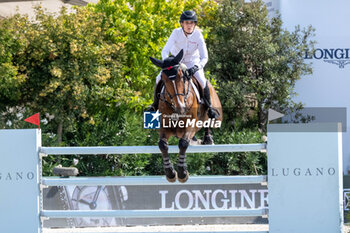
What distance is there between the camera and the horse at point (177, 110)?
15.1 ft

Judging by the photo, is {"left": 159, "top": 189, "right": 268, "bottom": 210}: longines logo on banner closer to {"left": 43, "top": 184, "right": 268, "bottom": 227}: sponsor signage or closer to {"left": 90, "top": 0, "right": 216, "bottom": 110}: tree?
{"left": 43, "top": 184, "right": 268, "bottom": 227}: sponsor signage

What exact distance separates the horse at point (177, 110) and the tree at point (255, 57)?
8.81 metres

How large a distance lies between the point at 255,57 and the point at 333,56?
2.41 meters

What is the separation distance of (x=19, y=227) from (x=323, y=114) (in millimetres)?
11828

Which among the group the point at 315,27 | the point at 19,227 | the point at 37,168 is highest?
the point at 315,27

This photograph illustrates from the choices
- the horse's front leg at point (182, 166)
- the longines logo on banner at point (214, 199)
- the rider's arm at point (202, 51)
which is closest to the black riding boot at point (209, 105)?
the rider's arm at point (202, 51)

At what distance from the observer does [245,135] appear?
1312cm

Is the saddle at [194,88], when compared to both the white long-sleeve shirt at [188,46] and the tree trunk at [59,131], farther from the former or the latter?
the tree trunk at [59,131]

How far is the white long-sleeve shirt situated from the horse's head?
59 centimetres

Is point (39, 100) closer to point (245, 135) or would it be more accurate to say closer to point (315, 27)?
point (245, 135)

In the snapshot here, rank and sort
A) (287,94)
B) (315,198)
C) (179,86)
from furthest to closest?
(287,94) → (179,86) → (315,198)

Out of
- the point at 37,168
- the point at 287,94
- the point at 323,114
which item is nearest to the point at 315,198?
the point at 37,168

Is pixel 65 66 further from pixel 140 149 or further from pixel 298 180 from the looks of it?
pixel 298 180

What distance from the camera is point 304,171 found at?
4.29 metres
